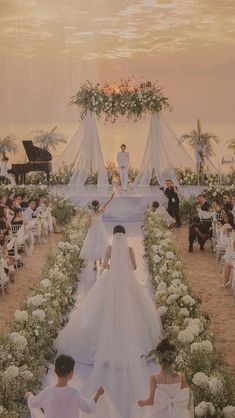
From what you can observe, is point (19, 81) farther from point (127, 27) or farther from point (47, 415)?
point (47, 415)

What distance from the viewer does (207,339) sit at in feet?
21.2

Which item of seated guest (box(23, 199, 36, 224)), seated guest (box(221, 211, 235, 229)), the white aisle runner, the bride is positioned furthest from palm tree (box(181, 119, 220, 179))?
the bride

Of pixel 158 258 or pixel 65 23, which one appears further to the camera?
pixel 65 23

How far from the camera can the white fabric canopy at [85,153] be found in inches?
749

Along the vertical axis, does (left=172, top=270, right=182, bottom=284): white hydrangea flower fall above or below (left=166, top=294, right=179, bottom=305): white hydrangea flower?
above

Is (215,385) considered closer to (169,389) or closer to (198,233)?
(169,389)

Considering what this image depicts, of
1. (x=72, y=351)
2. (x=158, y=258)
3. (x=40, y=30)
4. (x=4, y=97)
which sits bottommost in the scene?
(x=72, y=351)

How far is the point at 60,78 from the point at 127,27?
10.1 feet

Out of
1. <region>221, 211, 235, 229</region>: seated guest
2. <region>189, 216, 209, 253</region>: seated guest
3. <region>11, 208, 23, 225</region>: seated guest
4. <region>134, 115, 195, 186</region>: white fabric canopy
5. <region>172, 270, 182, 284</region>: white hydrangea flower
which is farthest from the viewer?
<region>134, 115, 195, 186</region>: white fabric canopy

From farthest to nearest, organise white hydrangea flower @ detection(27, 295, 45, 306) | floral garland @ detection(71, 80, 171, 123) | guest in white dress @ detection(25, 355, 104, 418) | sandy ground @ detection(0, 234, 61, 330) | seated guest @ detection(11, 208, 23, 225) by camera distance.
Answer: floral garland @ detection(71, 80, 171, 123) < seated guest @ detection(11, 208, 23, 225) < sandy ground @ detection(0, 234, 61, 330) < white hydrangea flower @ detection(27, 295, 45, 306) < guest in white dress @ detection(25, 355, 104, 418)

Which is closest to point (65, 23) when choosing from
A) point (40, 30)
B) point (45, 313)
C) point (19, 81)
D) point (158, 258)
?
point (40, 30)

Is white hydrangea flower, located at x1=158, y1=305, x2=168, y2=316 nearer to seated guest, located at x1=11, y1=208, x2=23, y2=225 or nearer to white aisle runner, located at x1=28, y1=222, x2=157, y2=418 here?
white aisle runner, located at x1=28, y1=222, x2=157, y2=418

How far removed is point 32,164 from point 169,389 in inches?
621

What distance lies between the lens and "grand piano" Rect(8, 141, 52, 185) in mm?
20062
